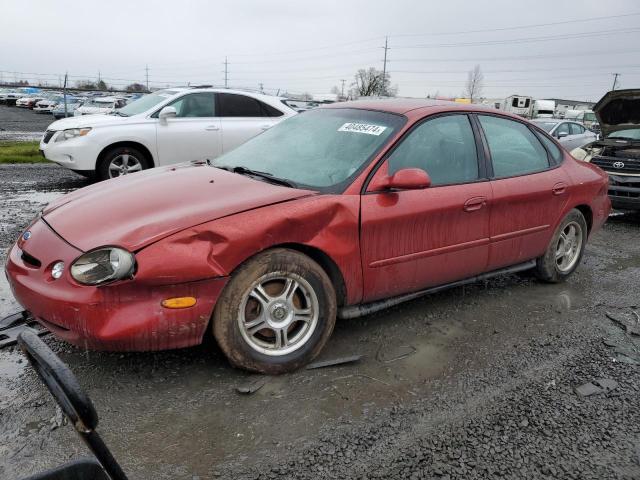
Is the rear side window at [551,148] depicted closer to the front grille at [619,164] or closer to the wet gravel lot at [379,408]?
the wet gravel lot at [379,408]

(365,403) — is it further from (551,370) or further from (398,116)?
(398,116)

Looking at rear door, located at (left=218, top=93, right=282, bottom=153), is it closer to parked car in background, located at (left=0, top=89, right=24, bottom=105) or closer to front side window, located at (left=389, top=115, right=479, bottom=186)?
front side window, located at (left=389, top=115, right=479, bottom=186)

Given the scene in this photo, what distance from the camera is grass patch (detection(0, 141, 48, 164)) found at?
11.0m

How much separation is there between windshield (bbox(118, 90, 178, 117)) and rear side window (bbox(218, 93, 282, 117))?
2.70ft

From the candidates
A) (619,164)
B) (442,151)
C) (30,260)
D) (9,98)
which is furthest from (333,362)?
(9,98)

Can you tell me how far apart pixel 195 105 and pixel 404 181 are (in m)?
6.32

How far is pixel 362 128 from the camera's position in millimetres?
3670

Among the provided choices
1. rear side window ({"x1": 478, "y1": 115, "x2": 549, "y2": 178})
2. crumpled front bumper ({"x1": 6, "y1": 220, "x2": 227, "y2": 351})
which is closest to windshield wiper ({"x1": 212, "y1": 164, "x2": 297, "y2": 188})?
crumpled front bumper ({"x1": 6, "y1": 220, "x2": 227, "y2": 351})

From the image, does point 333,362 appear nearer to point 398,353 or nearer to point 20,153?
point 398,353

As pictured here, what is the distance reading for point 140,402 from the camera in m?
2.68

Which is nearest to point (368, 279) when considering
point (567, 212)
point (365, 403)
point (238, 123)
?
point (365, 403)

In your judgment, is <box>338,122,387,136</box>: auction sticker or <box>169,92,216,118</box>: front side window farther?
<box>169,92,216,118</box>: front side window

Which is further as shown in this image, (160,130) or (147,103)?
(147,103)

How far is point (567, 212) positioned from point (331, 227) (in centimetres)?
265
